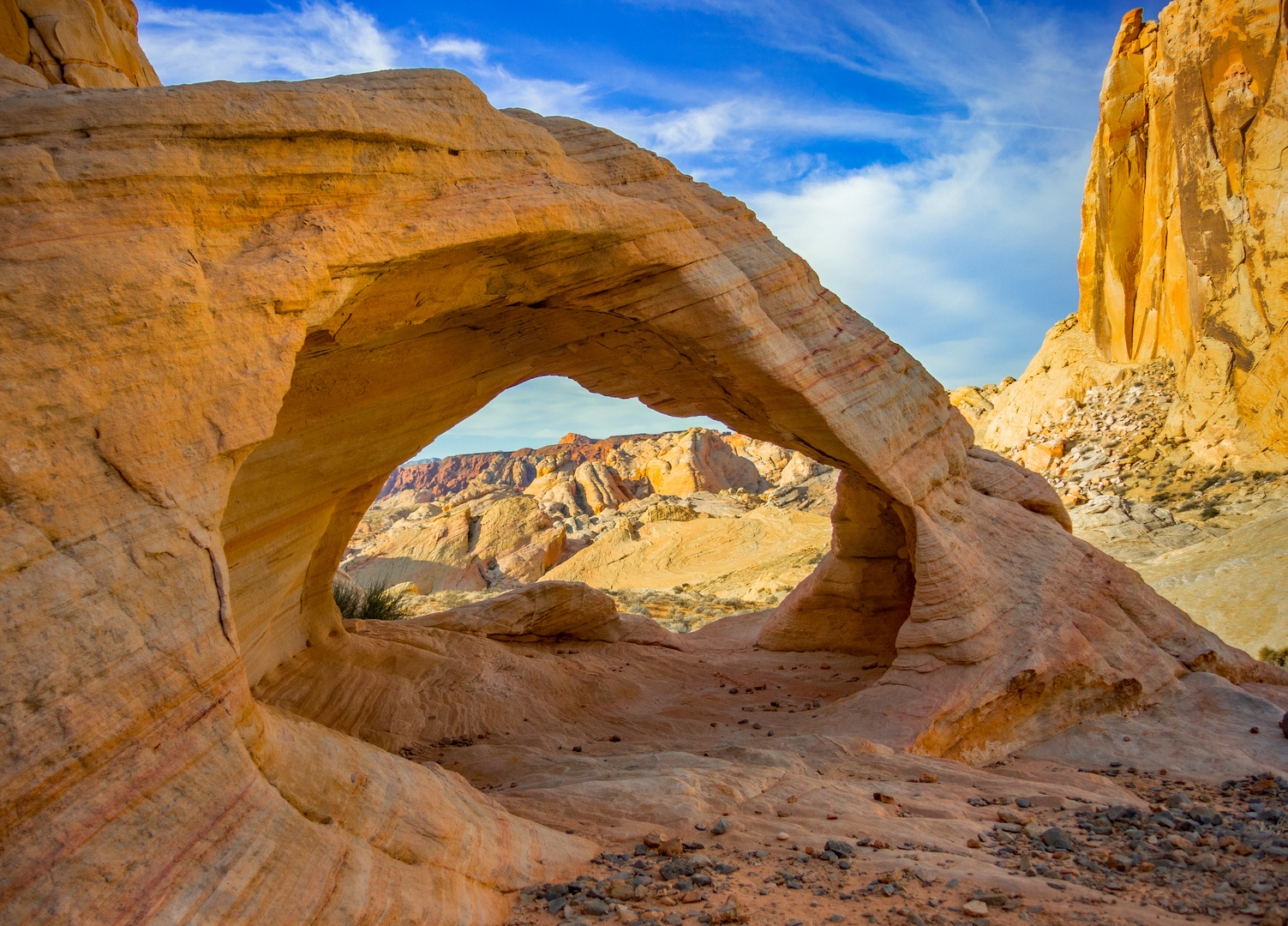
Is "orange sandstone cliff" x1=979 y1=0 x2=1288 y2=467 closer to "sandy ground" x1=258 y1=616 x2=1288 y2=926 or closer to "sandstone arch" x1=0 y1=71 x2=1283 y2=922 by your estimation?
"sandstone arch" x1=0 y1=71 x2=1283 y2=922

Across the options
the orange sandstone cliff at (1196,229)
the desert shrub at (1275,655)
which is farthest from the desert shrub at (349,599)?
the orange sandstone cliff at (1196,229)

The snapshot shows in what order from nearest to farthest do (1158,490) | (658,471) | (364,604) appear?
1. (364,604)
2. (1158,490)
3. (658,471)

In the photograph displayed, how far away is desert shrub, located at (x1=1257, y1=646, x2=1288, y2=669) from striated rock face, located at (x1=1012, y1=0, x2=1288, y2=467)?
40.8ft

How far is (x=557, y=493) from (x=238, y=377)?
39217 mm

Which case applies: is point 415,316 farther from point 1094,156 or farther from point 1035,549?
point 1094,156

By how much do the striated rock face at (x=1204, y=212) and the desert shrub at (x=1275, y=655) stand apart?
12.4m

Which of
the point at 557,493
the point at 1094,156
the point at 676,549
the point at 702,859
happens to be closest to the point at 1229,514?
the point at 676,549

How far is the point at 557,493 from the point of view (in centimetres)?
4303

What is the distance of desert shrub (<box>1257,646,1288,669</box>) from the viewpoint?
12.6 metres

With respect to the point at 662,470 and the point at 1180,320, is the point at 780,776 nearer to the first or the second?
the point at 1180,320

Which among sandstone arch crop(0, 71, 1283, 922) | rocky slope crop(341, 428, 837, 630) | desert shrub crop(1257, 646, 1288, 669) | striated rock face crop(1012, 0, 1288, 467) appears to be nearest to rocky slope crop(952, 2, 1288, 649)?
striated rock face crop(1012, 0, 1288, 467)

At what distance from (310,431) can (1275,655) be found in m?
15.1

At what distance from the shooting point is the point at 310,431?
7066mm

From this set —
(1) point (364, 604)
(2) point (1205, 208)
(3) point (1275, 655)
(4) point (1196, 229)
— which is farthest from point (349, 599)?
(2) point (1205, 208)
